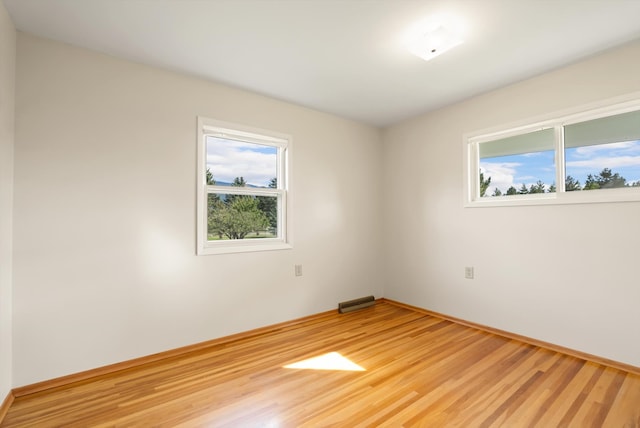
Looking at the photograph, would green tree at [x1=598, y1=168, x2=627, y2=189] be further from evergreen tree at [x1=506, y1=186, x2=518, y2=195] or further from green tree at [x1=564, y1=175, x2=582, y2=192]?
evergreen tree at [x1=506, y1=186, x2=518, y2=195]

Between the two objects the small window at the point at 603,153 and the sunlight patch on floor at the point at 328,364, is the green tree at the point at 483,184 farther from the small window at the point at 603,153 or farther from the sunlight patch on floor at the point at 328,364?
the sunlight patch on floor at the point at 328,364

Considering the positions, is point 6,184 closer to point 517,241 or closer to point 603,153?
point 517,241

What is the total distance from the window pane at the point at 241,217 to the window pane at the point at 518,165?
7.82ft

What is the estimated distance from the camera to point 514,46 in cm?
223

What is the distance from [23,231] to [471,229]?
3915 millimetres

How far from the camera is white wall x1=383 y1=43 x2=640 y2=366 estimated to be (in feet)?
7.55

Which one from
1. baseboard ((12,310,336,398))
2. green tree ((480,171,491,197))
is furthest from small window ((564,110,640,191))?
baseboard ((12,310,336,398))

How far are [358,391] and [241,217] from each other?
1.96m

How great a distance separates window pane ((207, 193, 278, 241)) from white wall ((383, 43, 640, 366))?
1794 mm

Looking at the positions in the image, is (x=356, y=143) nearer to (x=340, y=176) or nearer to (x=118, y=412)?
(x=340, y=176)

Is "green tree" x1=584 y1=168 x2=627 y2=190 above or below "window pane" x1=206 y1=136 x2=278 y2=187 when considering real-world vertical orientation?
below

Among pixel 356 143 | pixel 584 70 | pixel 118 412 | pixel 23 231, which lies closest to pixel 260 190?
pixel 356 143

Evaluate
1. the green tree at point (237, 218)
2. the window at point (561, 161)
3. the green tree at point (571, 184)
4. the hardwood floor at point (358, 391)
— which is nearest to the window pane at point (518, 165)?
the window at point (561, 161)

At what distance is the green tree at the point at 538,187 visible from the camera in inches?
110
